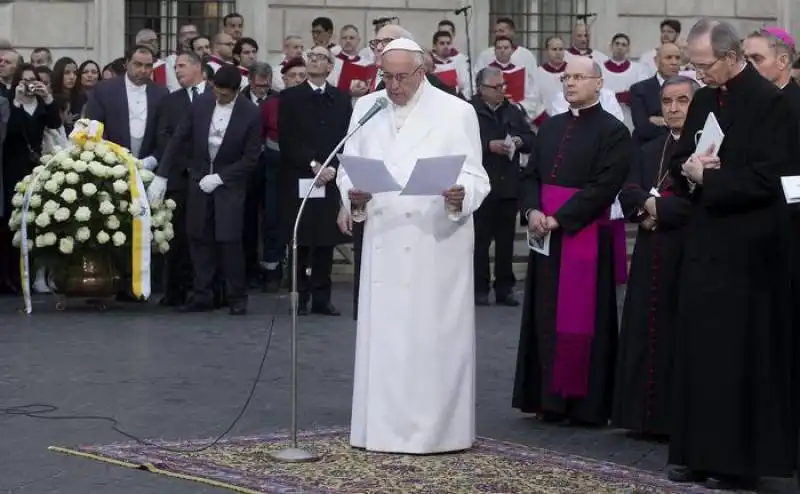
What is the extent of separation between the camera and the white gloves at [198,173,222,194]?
615 inches

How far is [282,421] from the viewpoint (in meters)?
10.5

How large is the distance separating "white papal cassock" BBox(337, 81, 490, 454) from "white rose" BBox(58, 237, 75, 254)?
6.47 meters

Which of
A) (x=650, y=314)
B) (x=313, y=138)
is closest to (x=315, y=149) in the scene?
(x=313, y=138)

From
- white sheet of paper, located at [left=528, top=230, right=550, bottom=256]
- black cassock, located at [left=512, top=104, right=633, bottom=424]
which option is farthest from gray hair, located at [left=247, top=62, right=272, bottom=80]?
white sheet of paper, located at [left=528, top=230, right=550, bottom=256]

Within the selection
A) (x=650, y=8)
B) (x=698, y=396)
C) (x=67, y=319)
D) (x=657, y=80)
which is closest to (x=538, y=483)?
(x=698, y=396)

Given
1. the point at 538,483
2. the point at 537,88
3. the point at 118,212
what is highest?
the point at 537,88

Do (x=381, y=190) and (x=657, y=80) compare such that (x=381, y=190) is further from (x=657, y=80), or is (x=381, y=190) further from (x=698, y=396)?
(x=657, y=80)

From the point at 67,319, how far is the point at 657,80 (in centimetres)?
721

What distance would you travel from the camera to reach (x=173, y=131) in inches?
646

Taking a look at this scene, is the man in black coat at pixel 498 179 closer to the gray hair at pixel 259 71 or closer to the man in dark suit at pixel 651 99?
the man in dark suit at pixel 651 99

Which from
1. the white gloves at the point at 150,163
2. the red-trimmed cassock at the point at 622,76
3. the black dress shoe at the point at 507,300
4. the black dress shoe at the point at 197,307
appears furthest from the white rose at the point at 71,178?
the red-trimmed cassock at the point at 622,76

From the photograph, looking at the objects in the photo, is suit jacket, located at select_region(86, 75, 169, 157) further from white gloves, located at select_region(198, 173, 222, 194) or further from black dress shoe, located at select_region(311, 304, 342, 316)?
black dress shoe, located at select_region(311, 304, 342, 316)

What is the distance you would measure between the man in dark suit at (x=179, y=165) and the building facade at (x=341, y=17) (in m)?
6.30

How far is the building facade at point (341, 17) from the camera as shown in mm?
22562
